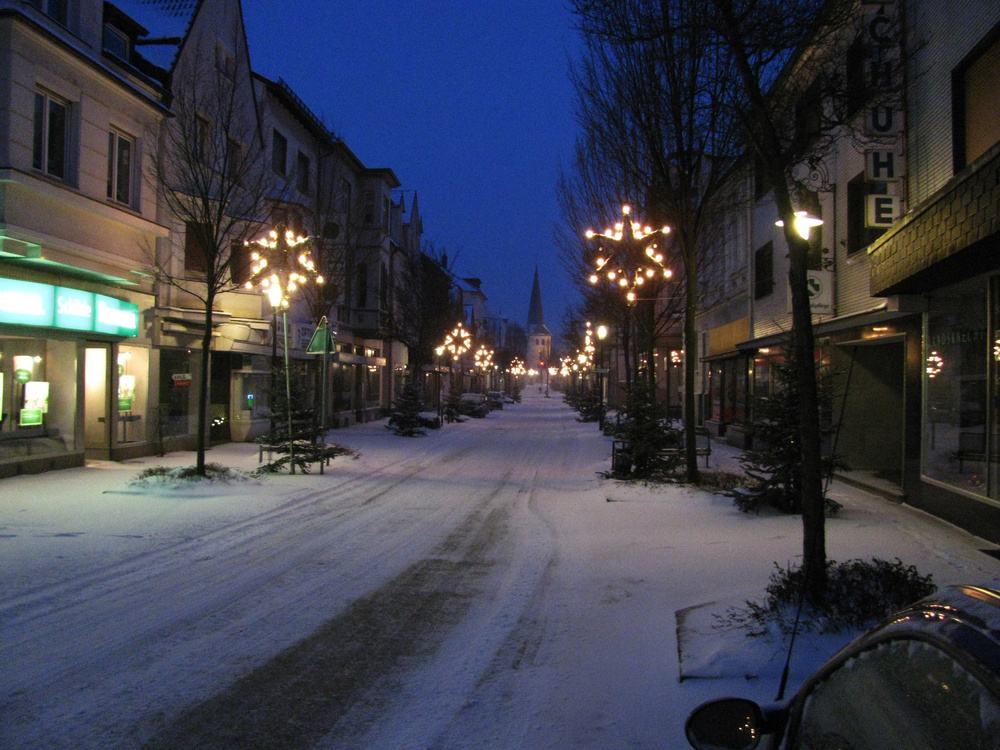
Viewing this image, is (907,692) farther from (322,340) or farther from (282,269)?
(282,269)

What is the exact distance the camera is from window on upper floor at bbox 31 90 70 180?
13242mm

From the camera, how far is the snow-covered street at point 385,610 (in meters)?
4.05

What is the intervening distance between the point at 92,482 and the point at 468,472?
776 cm

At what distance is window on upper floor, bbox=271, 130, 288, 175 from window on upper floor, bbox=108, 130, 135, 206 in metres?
8.48

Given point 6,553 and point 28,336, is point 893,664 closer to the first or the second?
point 6,553

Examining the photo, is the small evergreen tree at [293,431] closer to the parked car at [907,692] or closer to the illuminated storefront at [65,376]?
the illuminated storefront at [65,376]

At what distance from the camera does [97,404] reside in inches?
633

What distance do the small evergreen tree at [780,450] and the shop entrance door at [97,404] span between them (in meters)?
13.8

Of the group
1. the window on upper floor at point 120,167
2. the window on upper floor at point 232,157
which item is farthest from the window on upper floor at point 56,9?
the window on upper floor at point 232,157

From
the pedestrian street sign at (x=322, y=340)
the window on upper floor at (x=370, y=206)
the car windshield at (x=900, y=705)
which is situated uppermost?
the window on upper floor at (x=370, y=206)

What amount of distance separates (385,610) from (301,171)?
970 inches

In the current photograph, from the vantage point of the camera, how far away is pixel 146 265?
16.7 m

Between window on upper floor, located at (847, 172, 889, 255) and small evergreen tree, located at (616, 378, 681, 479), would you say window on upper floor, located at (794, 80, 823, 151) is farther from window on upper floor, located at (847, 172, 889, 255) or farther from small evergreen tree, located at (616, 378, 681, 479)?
small evergreen tree, located at (616, 378, 681, 479)

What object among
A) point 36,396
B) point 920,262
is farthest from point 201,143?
point 920,262
